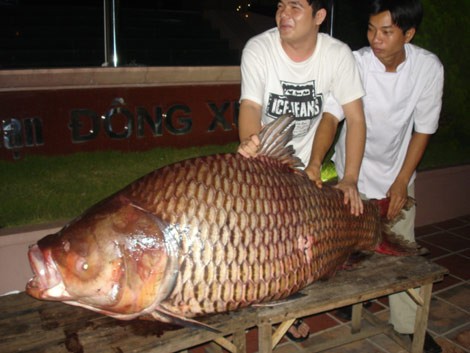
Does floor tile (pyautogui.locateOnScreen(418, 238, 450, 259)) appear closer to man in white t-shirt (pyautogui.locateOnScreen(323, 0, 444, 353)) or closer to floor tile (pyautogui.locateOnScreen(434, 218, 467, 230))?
floor tile (pyautogui.locateOnScreen(434, 218, 467, 230))

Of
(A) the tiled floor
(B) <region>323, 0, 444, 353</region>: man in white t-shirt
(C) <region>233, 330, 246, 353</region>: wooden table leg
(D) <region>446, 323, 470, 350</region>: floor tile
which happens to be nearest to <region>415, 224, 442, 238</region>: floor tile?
(A) the tiled floor

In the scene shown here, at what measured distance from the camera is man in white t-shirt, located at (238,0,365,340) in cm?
284

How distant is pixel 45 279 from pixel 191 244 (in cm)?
59

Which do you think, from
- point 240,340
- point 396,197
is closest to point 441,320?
point 396,197

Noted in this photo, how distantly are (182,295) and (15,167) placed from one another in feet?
12.3

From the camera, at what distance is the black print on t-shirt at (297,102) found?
2.98 meters

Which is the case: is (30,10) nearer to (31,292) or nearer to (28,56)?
(28,56)

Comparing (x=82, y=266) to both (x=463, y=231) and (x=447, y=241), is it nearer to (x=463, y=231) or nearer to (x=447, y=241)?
(x=447, y=241)

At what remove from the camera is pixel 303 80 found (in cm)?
298

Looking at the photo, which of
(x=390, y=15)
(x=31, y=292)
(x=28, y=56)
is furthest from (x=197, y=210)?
(x=28, y=56)

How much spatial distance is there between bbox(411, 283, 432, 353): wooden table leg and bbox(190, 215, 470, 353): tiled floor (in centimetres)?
36

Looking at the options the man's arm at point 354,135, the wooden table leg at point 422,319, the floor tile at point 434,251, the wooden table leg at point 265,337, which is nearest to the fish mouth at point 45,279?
the wooden table leg at point 265,337

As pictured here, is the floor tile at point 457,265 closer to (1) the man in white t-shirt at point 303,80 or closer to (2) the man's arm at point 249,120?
(1) the man in white t-shirt at point 303,80

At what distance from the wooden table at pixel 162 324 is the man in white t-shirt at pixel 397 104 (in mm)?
530
